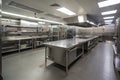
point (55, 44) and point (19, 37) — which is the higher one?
point (19, 37)

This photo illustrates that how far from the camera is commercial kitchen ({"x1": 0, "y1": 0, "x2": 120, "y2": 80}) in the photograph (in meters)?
2.15

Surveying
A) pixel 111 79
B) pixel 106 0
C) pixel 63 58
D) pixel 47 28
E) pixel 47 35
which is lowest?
pixel 111 79

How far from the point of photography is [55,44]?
96.7 inches

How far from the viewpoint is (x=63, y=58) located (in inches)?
92.0

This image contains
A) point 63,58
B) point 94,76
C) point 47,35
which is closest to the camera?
point 94,76

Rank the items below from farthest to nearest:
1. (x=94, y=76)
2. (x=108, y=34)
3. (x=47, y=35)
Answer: (x=108, y=34) → (x=47, y=35) → (x=94, y=76)

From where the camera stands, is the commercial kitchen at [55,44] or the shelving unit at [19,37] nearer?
the commercial kitchen at [55,44]

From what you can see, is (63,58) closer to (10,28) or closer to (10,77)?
(10,77)

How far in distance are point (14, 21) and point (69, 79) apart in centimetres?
492

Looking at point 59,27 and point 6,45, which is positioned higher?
point 59,27

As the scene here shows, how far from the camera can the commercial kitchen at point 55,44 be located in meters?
2.15

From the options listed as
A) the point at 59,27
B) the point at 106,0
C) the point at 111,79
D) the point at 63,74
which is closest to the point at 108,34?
the point at 59,27

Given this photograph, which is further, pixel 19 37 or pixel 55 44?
pixel 19 37

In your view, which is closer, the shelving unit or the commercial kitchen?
the commercial kitchen
